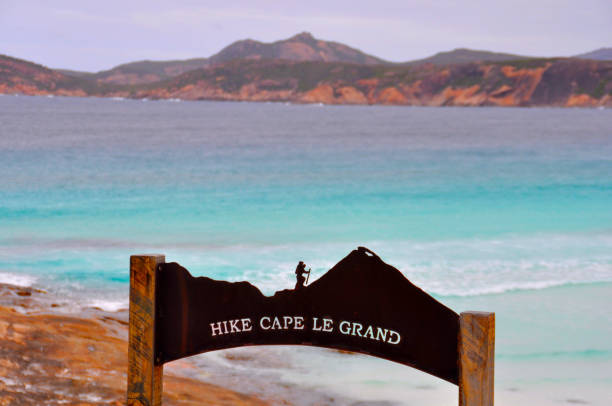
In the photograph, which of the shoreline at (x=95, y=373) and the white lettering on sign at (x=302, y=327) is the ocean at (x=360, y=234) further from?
the white lettering on sign at (x=302, y=327)

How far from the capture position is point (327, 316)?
3559 mm

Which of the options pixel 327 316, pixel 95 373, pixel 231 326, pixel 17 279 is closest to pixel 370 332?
pixel 327 316

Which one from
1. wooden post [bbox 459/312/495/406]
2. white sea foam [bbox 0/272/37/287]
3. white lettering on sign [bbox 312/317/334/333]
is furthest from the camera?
white sea foam [bbox 0/272/37/287]

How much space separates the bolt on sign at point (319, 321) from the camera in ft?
11.1

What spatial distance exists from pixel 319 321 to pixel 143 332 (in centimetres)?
90

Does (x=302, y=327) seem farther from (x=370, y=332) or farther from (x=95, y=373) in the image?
(x=95, y=373)

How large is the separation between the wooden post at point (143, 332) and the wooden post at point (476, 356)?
1.52 meters

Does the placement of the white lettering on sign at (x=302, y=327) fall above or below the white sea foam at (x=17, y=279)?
above

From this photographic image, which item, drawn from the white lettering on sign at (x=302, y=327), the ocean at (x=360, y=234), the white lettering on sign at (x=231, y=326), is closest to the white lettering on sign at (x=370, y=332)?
the white lettering on sign at (x=302, y=327)

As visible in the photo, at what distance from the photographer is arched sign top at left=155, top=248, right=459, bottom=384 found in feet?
11.2

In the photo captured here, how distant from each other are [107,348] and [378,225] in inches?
699

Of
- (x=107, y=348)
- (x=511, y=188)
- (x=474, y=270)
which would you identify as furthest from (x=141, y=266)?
(x=511, y=188)

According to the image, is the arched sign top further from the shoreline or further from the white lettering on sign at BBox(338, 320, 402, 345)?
the shoreline

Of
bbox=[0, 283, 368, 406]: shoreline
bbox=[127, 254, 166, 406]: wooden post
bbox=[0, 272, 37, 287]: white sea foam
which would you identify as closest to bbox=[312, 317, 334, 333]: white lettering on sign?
bbox=[127, 254, 166, 406]: wooden post
